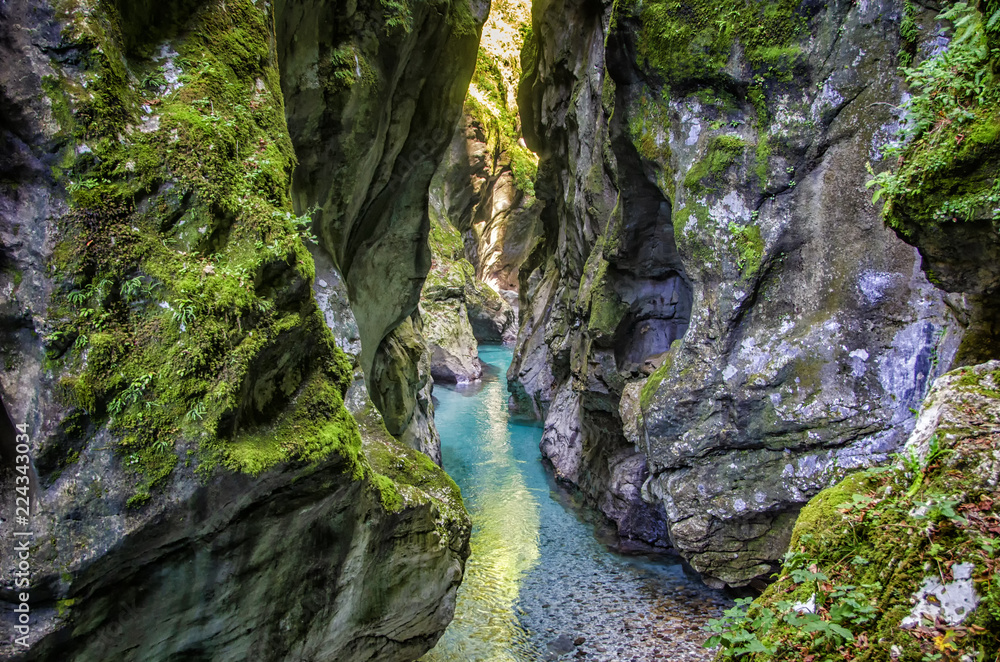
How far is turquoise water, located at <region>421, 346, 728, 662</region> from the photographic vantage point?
24.7ft

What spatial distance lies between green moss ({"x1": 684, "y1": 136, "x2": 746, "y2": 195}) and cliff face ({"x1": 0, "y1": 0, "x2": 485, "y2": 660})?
595 cm

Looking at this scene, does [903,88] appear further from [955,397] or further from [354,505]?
[354,505]

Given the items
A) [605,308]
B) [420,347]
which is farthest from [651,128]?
[420,347]

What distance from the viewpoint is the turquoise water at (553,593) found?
754 cm

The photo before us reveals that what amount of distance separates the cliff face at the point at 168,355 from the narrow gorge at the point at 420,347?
0.8 inches

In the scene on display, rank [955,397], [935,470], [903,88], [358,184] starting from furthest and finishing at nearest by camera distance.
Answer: [358,184] → [903,88] → [955,397] → [935,470]

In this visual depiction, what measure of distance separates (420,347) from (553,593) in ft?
21.0

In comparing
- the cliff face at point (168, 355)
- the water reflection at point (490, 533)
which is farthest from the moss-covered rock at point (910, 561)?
the water reflection at point (490, 533)

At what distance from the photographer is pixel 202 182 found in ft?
12.4

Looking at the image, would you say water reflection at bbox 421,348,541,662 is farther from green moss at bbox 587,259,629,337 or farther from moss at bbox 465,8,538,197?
moss at bbox 465,8,538,197

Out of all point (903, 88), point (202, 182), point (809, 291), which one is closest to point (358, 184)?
point (202, 182)

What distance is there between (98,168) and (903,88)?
8.33m

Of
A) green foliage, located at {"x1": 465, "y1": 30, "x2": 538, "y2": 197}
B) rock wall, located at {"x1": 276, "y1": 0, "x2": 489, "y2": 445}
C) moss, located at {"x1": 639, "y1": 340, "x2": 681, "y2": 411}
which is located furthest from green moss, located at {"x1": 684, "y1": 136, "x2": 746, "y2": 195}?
green foliage, located at {"x1": 465, "y1": 30, "x2": 538, "y2": 197}

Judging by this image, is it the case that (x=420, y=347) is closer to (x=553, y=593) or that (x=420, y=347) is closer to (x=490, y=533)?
(x=490, y=533)
